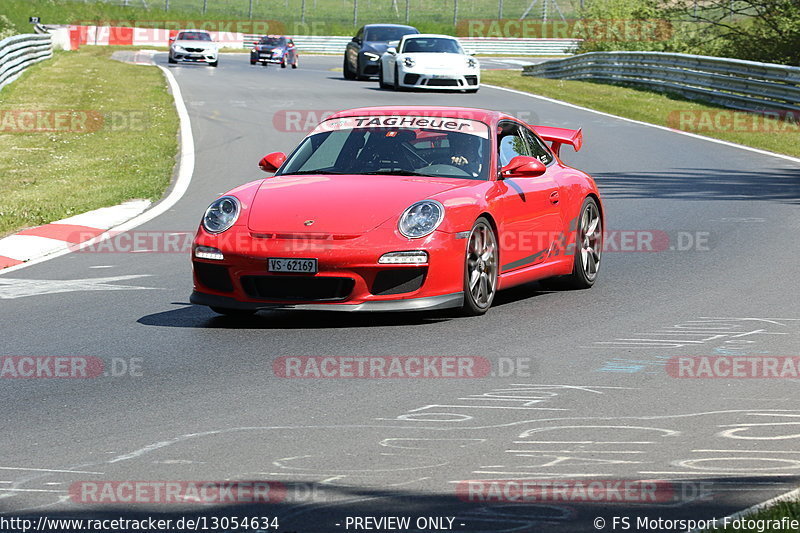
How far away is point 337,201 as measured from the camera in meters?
8.89

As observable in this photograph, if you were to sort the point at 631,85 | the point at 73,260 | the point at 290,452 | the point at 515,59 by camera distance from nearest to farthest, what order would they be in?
the point at 290,452 → the point at 73,260 → the point at 631,85 → the point at 515,59

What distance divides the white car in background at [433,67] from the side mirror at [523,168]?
22184mm

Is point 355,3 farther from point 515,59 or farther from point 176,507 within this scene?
point 176,507

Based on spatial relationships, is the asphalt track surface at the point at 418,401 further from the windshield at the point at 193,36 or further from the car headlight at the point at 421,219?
the windshield at the point at 193,36

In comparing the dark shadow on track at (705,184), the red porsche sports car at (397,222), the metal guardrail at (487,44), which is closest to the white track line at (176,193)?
the red porsche sports car at (397,222)

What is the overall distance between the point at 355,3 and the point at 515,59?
10379 millimetres

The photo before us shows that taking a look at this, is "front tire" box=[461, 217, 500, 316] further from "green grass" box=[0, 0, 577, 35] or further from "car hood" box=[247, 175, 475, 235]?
"green grass" box=[0, 0, 577, 35]

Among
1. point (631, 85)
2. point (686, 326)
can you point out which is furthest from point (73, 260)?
point (631, 85)

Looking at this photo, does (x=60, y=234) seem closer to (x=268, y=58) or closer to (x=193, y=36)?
(x=193, y=36)

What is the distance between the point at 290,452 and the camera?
222 inches

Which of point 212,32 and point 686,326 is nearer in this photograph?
point 686,326

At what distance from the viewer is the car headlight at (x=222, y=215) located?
350 inches

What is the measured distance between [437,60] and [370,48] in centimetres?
558

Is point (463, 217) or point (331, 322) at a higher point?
point (463, 217)
